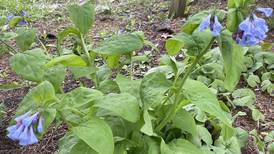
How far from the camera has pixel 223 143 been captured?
2.13 metres

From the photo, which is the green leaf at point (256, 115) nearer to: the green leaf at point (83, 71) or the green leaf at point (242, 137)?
the green leaf at point (242, 137)

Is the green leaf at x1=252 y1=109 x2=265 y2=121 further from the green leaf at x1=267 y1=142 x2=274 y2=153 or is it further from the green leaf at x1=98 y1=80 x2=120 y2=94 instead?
the green leaf at x1=98 y1=80 x2=120 y2=94

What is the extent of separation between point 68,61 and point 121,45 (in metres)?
0.23

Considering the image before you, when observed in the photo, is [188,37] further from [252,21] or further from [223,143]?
[223,143]

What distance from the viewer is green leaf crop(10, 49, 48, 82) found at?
1543mm

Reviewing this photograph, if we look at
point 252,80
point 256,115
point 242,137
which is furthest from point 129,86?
point 252,80

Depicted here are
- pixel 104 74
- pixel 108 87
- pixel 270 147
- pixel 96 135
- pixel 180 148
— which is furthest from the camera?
pixel 270 147

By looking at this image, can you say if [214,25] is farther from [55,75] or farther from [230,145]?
[230,145]

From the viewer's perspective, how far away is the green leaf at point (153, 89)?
5.00 feet

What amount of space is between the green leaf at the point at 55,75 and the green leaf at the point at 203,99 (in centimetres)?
53

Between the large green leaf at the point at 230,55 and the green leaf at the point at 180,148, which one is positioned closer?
the large green leaf at the point at 230,55

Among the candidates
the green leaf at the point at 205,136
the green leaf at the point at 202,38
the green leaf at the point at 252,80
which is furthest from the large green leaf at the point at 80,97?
the green leaf at the point at 252,80

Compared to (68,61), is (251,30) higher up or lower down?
higher up

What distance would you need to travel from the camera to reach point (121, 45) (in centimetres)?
164
